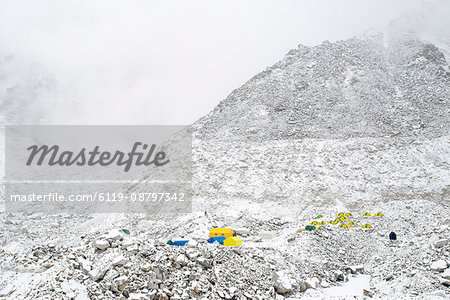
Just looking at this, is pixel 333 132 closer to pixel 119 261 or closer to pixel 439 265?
pixel 439 265

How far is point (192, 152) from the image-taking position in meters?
36.4

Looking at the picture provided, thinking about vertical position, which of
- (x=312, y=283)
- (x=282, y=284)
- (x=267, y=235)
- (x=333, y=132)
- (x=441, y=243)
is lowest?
(x=312, y=283)

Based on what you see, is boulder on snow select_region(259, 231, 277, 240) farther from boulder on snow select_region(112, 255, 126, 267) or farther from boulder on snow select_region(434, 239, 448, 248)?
boulder on snow select_region(112, 255, 126, 267)

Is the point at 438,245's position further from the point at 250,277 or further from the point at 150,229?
the point at 150,229

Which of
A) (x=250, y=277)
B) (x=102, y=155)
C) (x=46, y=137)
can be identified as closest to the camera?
(x=250, y=277)

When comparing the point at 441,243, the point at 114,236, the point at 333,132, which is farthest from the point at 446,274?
the point at 333,132

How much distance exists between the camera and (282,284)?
44.3 feet

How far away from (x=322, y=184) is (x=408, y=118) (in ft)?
49.6

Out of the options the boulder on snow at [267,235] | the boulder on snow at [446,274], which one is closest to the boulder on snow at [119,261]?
the boulder on snow at [446,274]

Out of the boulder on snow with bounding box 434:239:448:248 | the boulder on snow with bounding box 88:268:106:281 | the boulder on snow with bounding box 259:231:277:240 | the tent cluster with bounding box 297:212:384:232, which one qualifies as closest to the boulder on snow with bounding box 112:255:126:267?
the boulder on snow with bounding box 88:268:106:281

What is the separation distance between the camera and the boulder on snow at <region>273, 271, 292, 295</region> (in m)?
13.4

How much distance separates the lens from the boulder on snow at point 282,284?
43.9 ft

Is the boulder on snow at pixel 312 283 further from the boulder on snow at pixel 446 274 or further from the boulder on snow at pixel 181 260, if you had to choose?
the boulder on snow at pixel 181 260

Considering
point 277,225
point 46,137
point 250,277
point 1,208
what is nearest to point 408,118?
point 277,225
